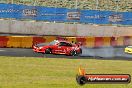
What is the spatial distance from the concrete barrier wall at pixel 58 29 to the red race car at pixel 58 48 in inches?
353

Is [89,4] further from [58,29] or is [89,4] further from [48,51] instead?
[48,51]

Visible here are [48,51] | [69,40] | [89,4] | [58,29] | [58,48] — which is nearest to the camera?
[48,51]

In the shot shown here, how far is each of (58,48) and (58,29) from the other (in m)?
10.0

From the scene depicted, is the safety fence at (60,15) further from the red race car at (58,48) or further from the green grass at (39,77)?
the green grass at (39,77)

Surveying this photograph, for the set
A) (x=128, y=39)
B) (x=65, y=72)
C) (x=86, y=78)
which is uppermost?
(x=86, y=78)

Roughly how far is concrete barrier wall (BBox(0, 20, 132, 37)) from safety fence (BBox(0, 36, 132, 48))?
8.48 ft

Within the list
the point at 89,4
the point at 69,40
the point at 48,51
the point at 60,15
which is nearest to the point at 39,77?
the point at 48,51

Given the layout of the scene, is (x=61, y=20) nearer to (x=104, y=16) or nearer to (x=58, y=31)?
(x=58, y=31)

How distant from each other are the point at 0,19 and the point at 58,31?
5871 mm

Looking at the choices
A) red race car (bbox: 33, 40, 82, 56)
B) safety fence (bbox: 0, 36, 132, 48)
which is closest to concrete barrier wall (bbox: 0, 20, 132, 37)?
safety fence (bbox: 0, 36, 132, 48)

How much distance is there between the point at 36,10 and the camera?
126ft

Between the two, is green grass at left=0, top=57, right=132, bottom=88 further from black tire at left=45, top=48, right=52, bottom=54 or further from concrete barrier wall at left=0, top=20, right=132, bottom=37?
concrete barrier wall at left=0, top=20, right=132, bottom=37

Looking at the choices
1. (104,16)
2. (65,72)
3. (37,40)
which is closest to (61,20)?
(104,16)

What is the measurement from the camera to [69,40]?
3509 centimetres
